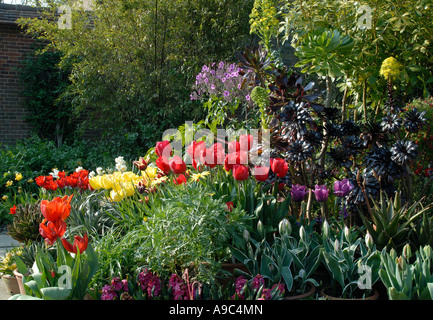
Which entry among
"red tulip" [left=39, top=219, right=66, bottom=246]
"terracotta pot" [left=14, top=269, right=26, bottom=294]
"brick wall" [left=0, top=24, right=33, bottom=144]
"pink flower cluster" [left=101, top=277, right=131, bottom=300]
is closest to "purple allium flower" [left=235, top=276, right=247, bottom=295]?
"pink flower cluster" [left=101, top=277, right=131, bottom=300]

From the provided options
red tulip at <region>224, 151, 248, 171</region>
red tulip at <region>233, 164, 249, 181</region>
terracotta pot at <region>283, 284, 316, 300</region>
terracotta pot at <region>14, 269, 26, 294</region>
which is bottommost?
terracotta pot at <region>14, 269, 26, 294</region>

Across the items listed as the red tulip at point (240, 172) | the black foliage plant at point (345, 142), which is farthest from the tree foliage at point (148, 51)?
the red tulip at point (240, 172)

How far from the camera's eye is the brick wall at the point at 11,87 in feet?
28.2

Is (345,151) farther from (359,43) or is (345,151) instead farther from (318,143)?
(359,43)

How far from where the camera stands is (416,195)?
344 cm

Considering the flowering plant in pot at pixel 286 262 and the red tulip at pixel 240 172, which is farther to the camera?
the red tulip at pixel 240 172

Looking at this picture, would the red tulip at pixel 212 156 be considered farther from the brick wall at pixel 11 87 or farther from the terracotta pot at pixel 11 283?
the brick wall at pixel 11 87

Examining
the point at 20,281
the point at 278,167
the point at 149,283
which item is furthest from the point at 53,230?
the point at 278,167

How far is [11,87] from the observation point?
870 centimetres

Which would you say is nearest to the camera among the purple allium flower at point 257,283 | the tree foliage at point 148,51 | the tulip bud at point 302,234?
the purple allium flower at point 257,283

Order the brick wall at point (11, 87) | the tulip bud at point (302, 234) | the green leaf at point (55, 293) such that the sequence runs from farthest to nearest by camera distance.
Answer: the brick wall at point (11, 87) → the tulip bud at point (302, 234) → the green leaf at point (55, 293)

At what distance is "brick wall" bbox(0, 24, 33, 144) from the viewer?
8.61 meters

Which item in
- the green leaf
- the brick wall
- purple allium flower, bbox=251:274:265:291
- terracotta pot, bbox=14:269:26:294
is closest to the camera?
the green leaf

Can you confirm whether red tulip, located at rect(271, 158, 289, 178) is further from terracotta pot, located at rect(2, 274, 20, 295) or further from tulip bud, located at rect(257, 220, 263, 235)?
terracotta pot, located at rect(2, 274, 20, 295)
